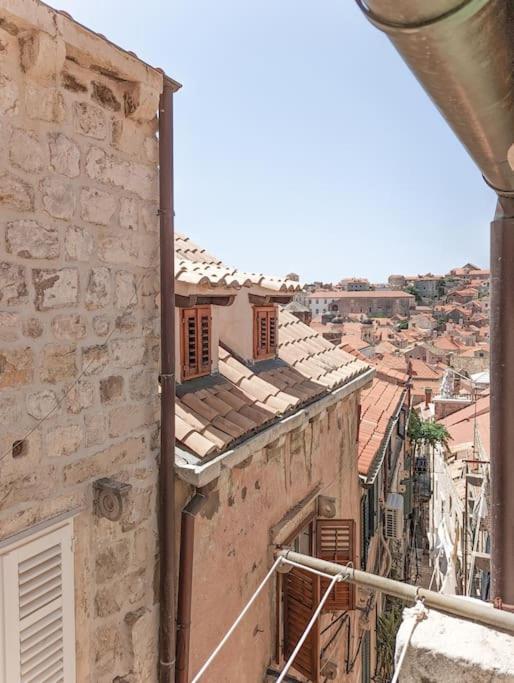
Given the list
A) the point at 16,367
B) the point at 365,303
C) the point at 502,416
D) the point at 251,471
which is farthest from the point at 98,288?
the point at 365,303

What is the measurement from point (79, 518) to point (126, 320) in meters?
1.09

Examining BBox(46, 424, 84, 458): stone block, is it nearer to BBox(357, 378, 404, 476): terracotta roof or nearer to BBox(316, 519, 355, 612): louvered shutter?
BBox(316, 519, 355, 612): louvered shutter

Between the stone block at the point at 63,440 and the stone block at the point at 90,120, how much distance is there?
151cm

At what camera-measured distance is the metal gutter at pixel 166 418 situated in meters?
3.26

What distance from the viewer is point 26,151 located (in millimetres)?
2441

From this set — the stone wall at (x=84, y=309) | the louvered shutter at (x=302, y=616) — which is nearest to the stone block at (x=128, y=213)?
the stone wall at (x=84, y=309)

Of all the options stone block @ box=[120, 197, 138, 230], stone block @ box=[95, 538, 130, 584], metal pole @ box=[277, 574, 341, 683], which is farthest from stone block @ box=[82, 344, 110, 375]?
metal pole @ box=[277, 574, 341, 683]

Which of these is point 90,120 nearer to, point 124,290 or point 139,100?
point 139,100

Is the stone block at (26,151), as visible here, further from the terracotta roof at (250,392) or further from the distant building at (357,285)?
the distant building at (357,285)

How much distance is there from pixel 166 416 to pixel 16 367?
1.07 metres

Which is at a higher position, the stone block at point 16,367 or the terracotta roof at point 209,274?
the terracotta roof at point 209,274

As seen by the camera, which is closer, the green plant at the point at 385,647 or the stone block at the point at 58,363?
the stone block at the point at 58,363

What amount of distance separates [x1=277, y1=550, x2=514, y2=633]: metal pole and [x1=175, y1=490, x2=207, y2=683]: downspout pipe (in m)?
1.12

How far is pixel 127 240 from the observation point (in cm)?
307
